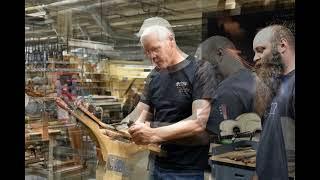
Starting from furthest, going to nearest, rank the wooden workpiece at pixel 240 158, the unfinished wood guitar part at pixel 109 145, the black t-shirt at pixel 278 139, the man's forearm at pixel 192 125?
the unfinished wood guitar part at pixel 109 145
the man's forearm at pixel 192 125
the wooden workpiece at pixel 240 158
the black t-shirt at pixel 278 139

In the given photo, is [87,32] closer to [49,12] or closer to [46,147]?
[49,12]

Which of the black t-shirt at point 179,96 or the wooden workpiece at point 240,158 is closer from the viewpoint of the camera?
the wooden workpiece at point 240,158

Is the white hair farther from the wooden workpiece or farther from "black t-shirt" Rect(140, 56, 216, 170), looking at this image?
the wooden workpiece

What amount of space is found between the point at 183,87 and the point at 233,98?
0.21 m

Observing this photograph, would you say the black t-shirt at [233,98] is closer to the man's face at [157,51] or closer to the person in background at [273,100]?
the person in background at [273,100]

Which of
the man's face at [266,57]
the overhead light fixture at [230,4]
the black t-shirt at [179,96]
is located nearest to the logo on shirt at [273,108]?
the man's face at [266,57]

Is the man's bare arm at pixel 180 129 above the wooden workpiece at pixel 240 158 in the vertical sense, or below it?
above

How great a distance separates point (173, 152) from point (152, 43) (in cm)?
47

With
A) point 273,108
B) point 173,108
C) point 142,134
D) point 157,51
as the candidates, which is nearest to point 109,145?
point 142,134

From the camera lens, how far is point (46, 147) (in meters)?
1.71

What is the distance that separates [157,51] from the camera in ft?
4.81

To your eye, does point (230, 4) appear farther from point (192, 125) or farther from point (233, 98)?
point (192, 125)

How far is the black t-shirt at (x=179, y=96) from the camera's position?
1375mm
